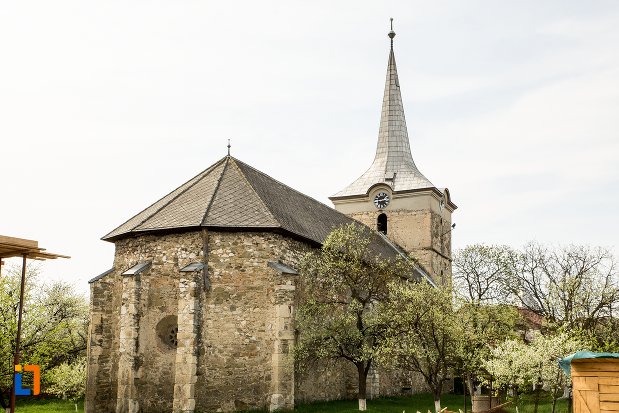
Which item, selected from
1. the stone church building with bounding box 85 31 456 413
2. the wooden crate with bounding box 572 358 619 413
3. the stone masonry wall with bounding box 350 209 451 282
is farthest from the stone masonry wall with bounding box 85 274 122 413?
the stone masonry wall with bounding box 350 209 451 282

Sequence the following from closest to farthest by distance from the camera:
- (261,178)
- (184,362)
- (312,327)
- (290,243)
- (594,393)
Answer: (594,393) → (184,362) → (312,327) → (290,243) → (261,178)

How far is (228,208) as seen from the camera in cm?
2886

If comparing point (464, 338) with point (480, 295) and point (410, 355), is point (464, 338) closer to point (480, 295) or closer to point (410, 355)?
point (410, 355)

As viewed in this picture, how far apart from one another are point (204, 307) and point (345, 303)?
21.1ft

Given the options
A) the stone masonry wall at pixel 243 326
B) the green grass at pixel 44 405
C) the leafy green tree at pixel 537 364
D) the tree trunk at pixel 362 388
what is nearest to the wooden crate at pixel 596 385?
the leafy green tree at pixel 537 364

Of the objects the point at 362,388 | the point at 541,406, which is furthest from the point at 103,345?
the point at 541,406

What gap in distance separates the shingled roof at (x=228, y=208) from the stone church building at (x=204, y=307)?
0.07 m

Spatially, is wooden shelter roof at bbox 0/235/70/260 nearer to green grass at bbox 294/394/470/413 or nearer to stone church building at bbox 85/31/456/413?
stone church building at bbox 85/31/456/413

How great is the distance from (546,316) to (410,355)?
11241 mm

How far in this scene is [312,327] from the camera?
2739 cm

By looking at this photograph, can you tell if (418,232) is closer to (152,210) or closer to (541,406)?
(541,406)

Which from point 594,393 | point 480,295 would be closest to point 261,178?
point 480,295

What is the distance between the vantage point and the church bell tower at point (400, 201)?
48344 mm

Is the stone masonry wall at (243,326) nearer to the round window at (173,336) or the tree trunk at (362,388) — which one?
the round window at (173,336)
